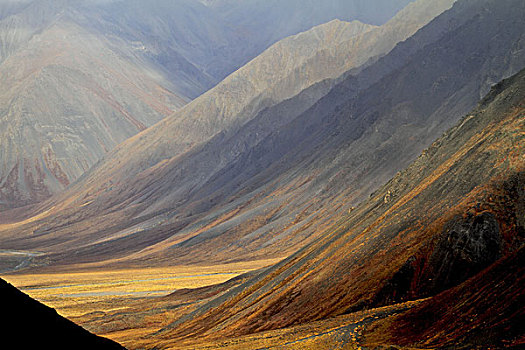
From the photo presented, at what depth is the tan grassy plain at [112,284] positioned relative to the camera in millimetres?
63188

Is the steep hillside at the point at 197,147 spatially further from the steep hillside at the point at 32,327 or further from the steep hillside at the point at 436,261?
the steep hillside at the point at 32,327

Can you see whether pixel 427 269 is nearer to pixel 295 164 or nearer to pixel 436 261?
pixel 436 261

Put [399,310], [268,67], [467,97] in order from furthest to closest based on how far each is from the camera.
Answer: [268,67] < [467,97] < [399,310]

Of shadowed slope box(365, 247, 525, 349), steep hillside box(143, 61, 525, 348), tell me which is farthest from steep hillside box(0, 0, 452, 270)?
shadowed slope box(365, 247, 525, 349)

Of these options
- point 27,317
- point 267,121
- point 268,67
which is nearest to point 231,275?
point 27,317

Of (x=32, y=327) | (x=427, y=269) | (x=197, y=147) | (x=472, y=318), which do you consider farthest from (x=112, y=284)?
(x=197, y=147)

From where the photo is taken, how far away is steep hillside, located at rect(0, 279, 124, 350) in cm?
1107

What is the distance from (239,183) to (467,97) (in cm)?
5376

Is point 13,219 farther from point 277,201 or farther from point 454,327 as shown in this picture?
point 454,327

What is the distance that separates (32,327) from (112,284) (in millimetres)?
65634

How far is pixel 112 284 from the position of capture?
7412 cm

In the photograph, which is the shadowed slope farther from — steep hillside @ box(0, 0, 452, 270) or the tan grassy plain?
steep hillside @ box(0, 0, 452, 270)

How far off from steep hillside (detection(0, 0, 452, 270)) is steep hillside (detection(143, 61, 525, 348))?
65.4 m

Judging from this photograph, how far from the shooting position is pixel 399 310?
76.8 ft
